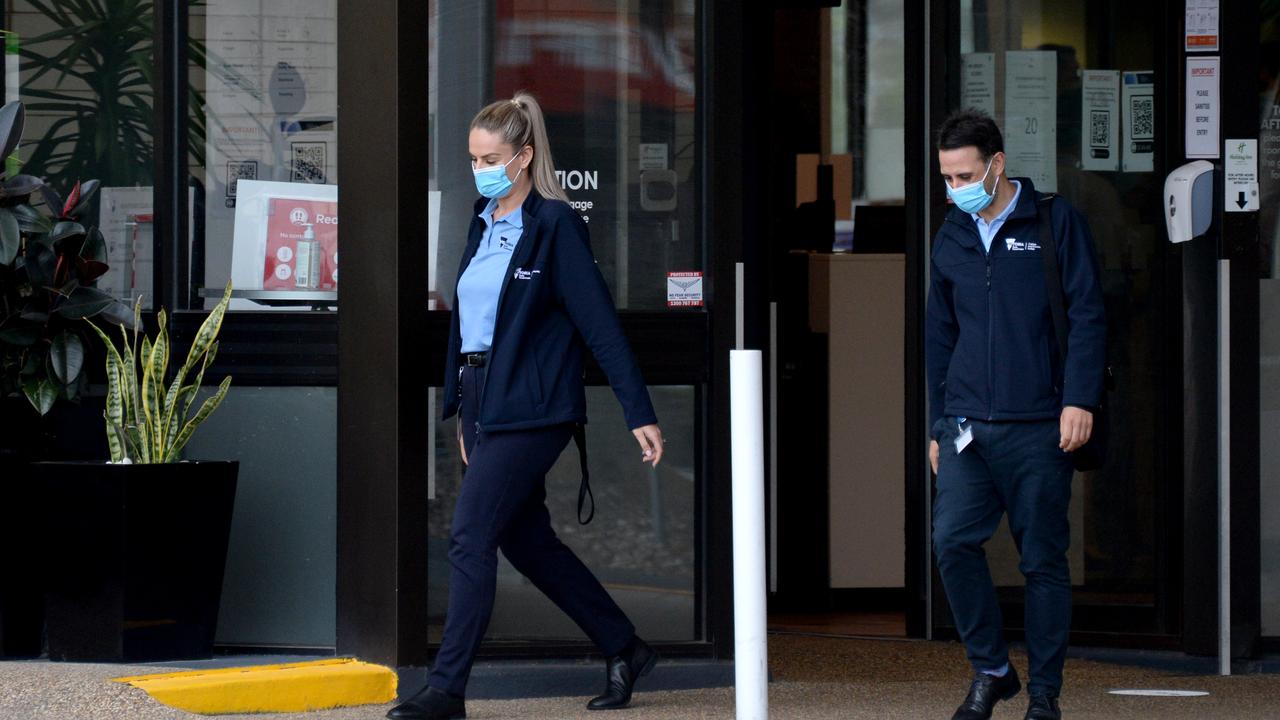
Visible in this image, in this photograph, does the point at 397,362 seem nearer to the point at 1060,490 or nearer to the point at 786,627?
the point at 1060,490

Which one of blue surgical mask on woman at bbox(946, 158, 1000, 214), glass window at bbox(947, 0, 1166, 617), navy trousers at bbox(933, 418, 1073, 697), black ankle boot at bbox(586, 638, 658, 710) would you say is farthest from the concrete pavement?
blue surgical mask on woman at bbox(946, 158, 1000, 214)

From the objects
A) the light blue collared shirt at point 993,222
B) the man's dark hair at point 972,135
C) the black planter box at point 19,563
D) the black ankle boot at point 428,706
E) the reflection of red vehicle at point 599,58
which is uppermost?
the reflection of red vehicle at point 599,58

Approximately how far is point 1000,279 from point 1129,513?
2.08 meters

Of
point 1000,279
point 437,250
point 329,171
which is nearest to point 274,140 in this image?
point 329,171

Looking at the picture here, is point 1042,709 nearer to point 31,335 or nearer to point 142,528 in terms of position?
point 142,528

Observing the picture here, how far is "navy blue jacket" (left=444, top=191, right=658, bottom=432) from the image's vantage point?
4.58m

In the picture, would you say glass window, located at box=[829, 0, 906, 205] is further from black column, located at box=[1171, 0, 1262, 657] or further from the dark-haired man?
the dark-haired man

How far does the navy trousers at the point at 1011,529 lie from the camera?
4.59 meters

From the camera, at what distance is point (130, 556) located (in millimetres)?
5074

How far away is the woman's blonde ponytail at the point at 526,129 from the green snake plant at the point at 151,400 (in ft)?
3.85

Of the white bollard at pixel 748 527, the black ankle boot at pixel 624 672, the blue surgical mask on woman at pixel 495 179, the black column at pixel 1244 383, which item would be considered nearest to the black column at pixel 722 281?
the black ankle boot at pixel 624 672

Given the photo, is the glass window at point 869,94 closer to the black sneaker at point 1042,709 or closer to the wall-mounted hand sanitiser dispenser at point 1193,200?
the wall-mounted hand sanitiser dispenser at point 1193,200

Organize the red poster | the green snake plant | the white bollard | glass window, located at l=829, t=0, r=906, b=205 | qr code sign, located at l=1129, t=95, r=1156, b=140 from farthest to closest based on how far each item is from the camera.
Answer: glass window, located at l=829, t=0, r=906, b=205 → qr code sign, located at l=1129, t=95, r=1156, b=140 → the red poster → the green snake plant → the white bollard

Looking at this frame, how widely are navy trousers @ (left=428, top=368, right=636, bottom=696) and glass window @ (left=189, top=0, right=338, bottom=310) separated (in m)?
1.28
